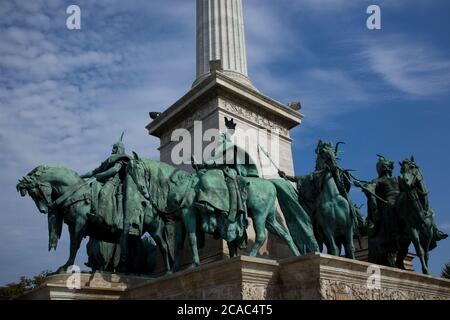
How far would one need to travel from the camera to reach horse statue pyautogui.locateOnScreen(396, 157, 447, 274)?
11.3 m

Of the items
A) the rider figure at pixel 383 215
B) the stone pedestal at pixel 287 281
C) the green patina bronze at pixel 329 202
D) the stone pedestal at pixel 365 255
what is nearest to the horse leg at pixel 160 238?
the stone pedestal at pixel 287 281

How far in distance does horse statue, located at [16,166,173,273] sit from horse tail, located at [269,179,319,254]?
9.00 feet

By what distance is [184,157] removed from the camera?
1404 cm

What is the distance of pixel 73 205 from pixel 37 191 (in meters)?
0.82

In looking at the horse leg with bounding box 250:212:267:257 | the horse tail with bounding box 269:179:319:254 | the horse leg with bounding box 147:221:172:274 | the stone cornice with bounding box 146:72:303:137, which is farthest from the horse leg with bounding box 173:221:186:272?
the stone cornice with bounding box 146:72:303:137

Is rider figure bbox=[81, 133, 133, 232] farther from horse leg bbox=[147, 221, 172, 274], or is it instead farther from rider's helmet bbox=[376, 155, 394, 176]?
rider's helmet bbox=[376, 155, 394, 176]

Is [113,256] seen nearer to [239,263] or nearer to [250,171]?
[250,171]

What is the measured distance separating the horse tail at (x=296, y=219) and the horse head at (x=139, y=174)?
273 cm

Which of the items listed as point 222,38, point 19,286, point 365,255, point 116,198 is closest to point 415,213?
point 365,255

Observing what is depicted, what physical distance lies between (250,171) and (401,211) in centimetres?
345

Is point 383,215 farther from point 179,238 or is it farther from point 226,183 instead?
point 179,238
